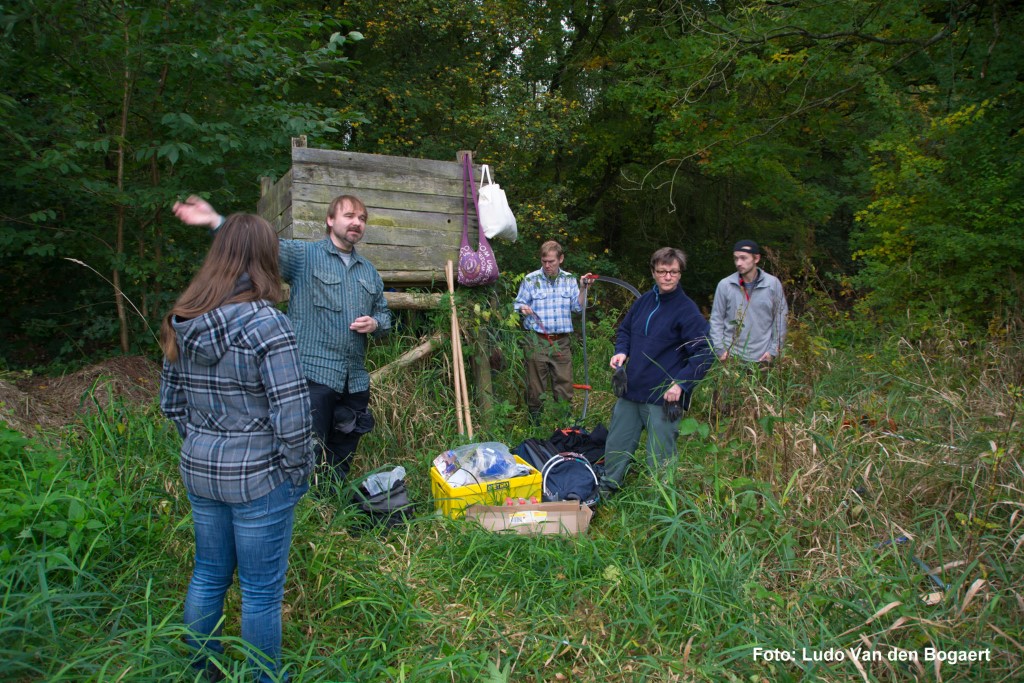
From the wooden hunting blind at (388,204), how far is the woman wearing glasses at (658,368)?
1.76m

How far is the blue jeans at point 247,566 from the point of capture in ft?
7.66

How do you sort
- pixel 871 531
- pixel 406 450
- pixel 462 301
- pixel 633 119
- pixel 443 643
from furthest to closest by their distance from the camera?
pixel 633 119 → pixel 462 301 → pixel 406 450 → pixel 871 531 → pixel 443 643

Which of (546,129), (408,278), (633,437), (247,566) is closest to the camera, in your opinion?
(247,566)

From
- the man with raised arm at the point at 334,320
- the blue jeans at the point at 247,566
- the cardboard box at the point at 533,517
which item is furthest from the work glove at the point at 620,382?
the blue jeans at the point at 247,566

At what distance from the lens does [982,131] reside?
7316mm

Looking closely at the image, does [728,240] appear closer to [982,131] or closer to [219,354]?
[982,131]

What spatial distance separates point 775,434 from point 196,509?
9.41 feet

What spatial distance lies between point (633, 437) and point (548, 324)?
1615mm

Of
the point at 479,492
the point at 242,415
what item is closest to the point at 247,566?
the point at 242,415

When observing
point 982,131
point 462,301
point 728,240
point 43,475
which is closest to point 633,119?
point 728,240

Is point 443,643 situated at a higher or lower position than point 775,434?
lower

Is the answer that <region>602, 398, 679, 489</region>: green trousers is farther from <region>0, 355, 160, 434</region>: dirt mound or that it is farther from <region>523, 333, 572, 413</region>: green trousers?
<region>0, 355, 160, 434</region>: dirt mound

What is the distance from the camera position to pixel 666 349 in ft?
14.0

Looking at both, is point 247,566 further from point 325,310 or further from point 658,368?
point 658,368
